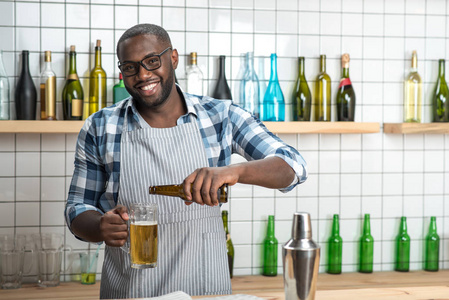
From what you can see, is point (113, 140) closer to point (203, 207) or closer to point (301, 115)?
point (203, 207)

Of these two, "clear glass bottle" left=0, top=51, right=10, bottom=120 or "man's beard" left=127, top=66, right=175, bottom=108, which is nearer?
"man's beard" left=127, top=66, right=175, bottom=108

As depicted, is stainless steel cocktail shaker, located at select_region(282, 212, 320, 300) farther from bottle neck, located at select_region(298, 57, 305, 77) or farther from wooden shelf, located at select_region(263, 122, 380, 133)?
bottle neck, located at select_region(298, 57, 305, 77)

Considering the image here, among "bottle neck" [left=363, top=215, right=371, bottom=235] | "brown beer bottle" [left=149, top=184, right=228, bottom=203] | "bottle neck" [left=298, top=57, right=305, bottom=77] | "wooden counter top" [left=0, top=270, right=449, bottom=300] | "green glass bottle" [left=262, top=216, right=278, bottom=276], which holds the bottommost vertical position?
"wooden counter top" [left=0, top=270, right=449, bottom=300]

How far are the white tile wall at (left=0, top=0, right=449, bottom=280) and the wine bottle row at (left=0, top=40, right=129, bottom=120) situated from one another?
0.17ft

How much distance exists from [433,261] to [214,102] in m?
1.57

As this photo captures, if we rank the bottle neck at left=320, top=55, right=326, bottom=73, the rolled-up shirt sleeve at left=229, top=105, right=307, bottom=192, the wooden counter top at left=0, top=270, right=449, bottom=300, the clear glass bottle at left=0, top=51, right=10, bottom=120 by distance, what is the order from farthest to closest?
the bottle neck at left=320, top=55, right=326, bottom=73
the clear glass bottle at left=0, top=51, right=10, bottom=120
the wooden counter top at left=0, top=270, right=449, bottom=300
the rolled-up shirt sleeve at left=229, top=105, right=307, bottom=192

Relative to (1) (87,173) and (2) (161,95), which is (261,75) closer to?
(2) (161,95)

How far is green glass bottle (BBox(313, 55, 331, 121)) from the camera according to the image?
272cm

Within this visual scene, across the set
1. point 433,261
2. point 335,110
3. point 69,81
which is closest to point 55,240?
point 69,81

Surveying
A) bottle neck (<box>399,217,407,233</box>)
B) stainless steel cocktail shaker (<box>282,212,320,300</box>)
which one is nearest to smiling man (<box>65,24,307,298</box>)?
stainless steel cocktail shaker (<box>282,212,320,300</box>)

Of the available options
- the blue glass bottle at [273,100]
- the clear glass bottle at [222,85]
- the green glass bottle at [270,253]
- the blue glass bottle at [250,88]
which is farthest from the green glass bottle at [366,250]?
the clear glass bottle at [222,85]

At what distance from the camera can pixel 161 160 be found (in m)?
1.72

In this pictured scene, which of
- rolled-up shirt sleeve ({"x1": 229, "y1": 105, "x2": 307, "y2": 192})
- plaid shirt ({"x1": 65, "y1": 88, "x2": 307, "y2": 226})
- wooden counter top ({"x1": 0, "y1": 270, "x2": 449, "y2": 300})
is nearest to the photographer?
rolled-up shirt sleeve ({"x1": 229, "y1": 105, "x2": 307, "y2": 192})

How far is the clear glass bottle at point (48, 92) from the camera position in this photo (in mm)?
2490
